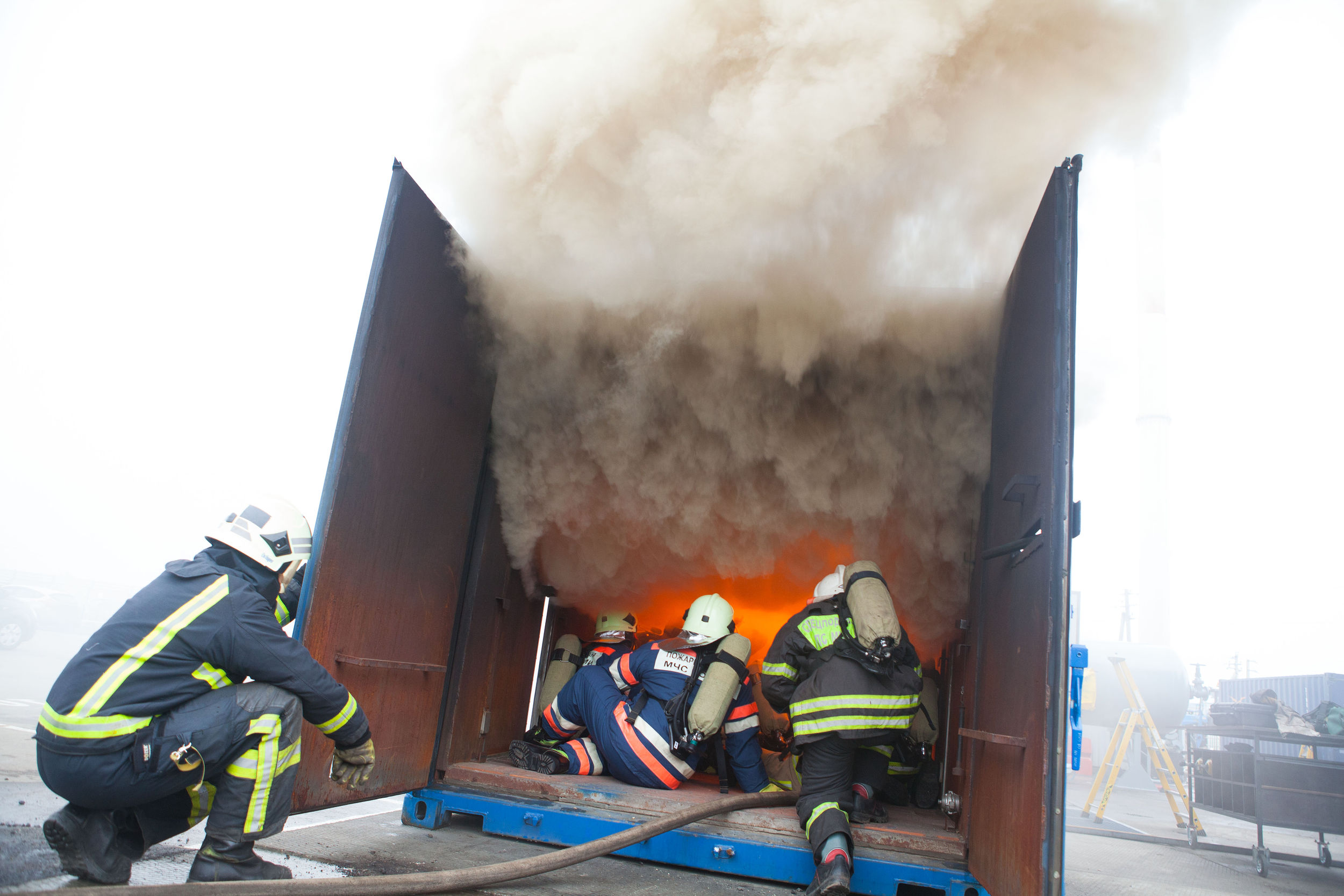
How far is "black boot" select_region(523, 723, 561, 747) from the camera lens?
4660mm

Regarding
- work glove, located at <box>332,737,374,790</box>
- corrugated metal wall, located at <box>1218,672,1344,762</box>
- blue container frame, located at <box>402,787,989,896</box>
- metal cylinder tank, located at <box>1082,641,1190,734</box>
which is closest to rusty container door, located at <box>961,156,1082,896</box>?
blue container frame, located at <box>402,787,989,896</box>

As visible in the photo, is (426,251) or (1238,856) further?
(1238,856)

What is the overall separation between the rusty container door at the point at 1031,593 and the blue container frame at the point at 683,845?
24 cm

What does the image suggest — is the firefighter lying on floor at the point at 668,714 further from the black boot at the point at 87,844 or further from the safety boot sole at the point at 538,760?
the black boot at the point at 87,844

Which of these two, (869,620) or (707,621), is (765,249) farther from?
(707,621)

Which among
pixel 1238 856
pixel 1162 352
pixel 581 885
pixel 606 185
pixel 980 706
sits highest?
pixel 1162 352

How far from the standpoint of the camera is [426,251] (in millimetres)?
3545

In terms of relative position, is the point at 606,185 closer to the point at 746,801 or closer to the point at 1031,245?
the point at 1031,245

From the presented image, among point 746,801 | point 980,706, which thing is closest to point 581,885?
point 746,801

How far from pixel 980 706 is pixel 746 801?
1139 millimetres

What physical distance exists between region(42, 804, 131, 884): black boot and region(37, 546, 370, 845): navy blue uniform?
0.07 metres

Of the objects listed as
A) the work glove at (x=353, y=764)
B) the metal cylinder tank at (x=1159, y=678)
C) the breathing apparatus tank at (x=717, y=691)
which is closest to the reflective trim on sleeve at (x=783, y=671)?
the breathing apparatus tank at (x=717, y=691)

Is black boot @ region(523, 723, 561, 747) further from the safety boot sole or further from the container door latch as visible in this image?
the container door latch

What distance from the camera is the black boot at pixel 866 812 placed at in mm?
3656
